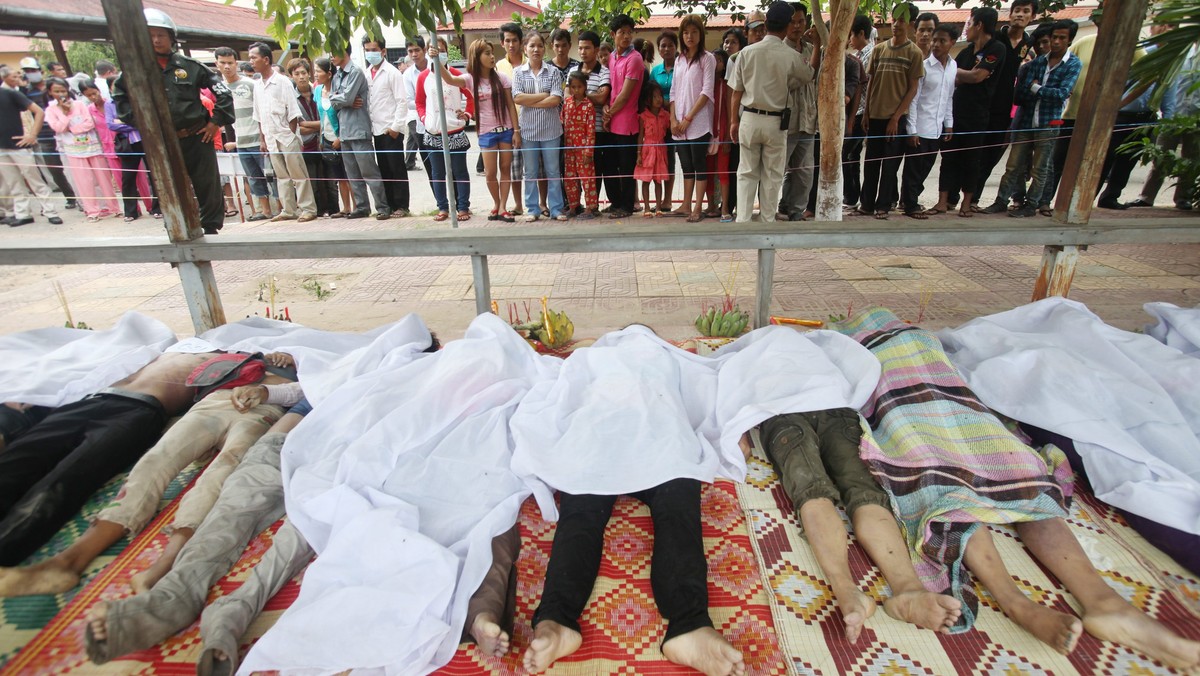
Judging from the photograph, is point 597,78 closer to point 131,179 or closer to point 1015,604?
point 1015,604

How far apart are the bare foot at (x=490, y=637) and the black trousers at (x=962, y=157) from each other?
676 centimetres

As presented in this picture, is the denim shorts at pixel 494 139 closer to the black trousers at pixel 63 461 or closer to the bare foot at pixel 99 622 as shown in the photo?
the black trousers at pixel 63 461

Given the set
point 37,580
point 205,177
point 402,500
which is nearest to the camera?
point 37,580

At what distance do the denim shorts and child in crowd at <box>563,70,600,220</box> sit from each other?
65 centimetres

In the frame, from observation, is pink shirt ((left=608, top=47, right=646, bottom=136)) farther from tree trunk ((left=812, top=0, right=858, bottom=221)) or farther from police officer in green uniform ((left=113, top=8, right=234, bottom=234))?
police officer in green uniform ((left=113, top=8, right=234, bottom=234))

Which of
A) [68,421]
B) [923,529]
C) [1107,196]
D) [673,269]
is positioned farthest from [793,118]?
[68,421]

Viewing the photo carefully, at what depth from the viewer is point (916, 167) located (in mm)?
6527

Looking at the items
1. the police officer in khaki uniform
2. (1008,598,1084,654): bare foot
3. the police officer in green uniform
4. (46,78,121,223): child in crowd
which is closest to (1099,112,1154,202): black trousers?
the police officer in khaki uniform

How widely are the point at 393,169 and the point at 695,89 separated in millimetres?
3811

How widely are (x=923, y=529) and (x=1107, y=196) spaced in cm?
723

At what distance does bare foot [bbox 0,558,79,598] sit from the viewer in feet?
6.03

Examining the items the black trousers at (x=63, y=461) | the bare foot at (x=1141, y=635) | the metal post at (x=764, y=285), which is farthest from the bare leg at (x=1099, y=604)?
the black trousers at (x=63, y=461)

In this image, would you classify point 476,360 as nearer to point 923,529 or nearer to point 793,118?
point 923,529

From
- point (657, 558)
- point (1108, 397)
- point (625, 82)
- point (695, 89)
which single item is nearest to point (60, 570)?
point (657, 558)
